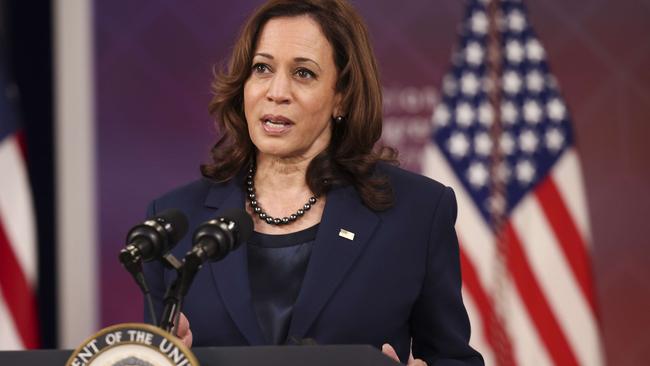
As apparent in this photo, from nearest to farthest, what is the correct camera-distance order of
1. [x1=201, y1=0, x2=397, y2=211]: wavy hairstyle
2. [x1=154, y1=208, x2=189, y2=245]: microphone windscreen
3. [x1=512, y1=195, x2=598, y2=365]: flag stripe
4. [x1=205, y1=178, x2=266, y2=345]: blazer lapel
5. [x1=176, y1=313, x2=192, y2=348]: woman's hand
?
1. [x1=154, y1=208, x2=189, y2=245]: microphone windscreen
2. [x1=176, y1=313, x2=192, y2=348]: woman's hand
3. [x1=205, y1=178, x2=266, y2=345]: blazer lapel
4. [x1=201, y1=0, x2=397, y2=211]: wavy hairstyle
5. [x1=512, y1=195, x2=598, y2=365]: flag stripe

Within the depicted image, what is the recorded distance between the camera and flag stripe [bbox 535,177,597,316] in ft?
12.9

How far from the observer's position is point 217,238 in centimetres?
163

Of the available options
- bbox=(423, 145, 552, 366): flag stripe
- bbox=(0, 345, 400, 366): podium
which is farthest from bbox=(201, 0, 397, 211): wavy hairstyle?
bbox=(423, 145, 552, 366): flag stripe

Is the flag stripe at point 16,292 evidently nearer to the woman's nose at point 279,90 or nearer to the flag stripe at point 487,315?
the flag stripe at point 487,315

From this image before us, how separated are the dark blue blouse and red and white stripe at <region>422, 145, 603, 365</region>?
1.87m

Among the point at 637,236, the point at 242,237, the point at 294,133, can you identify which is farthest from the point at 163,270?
the point at 637,236

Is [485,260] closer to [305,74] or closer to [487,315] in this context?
[487,315]

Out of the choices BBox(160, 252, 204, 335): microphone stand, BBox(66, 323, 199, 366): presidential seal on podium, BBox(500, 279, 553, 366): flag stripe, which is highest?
BBox(160, 252, 204, 335): microphone stand

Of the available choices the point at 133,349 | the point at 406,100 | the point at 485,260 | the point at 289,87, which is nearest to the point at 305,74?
the point at 289,87

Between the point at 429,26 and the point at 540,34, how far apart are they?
0.42m

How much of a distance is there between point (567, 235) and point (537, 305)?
283 mm

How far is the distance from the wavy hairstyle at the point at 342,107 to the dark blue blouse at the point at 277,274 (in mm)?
140

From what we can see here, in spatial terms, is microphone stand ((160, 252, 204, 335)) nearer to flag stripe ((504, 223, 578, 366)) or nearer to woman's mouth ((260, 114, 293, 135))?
woman's mouth ((260, 114, 293, 135))

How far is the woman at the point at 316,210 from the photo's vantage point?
2.11m
